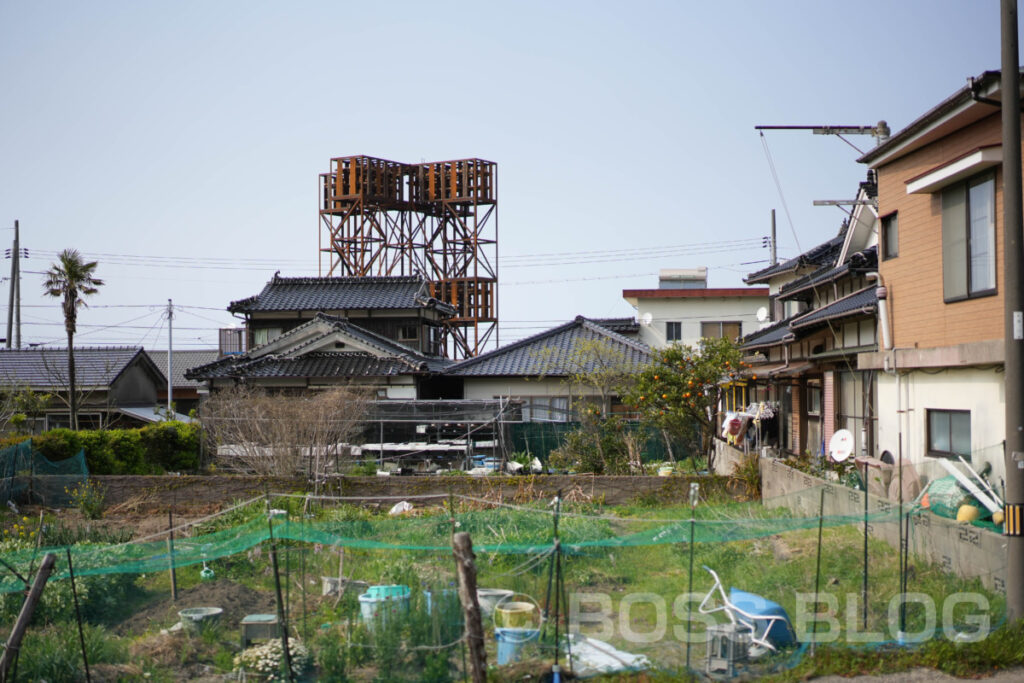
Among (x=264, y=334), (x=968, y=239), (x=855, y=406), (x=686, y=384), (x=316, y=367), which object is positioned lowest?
(x=855, y=406)

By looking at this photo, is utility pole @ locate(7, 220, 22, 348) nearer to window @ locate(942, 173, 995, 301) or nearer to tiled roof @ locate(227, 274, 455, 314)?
tiled roof @ locate(227, 274, 455, 314)

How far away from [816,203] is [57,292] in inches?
833

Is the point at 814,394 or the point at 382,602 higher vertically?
the point at 814,394

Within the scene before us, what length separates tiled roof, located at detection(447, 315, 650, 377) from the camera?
28.2 m

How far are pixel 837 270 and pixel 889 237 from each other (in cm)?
415

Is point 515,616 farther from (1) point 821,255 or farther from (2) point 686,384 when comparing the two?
(1) point 821,255

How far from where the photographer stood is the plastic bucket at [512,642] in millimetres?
7770

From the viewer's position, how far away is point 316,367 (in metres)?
29.3

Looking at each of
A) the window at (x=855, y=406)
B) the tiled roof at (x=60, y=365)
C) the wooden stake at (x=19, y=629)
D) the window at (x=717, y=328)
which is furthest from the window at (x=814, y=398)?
the tiled roof at (x=60, y=365)

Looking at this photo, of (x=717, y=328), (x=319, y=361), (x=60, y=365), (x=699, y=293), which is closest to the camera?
→ (x=319, y=361)

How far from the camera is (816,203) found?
16766 millimetres

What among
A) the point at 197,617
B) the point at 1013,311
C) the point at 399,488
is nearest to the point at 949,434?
the point at 1013,311

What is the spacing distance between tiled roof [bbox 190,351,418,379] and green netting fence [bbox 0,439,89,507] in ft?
34.8

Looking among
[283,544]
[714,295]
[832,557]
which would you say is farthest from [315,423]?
[714,295]
